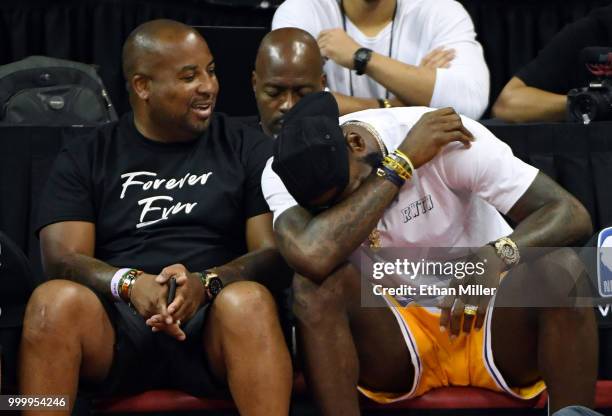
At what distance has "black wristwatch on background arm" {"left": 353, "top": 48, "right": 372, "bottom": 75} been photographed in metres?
3.21

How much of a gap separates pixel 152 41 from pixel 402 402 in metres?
1.07

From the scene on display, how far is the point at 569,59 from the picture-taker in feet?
12.0

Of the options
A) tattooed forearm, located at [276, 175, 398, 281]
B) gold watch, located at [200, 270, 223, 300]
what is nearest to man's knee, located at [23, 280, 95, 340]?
gold watch, located at [200, 270, 223, 300]

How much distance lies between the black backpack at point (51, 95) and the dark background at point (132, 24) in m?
0.55

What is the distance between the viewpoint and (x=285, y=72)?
3.00 metres

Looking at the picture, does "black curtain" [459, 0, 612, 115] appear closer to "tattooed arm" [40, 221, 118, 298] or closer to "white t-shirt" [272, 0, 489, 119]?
"white t-shirt" [272, 0, 489, 119]

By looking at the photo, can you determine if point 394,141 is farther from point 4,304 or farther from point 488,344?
point 4,304

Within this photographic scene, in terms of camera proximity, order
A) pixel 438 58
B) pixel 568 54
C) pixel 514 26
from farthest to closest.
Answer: pixel 514 26 < pixel 568 54 < pixel 438 58

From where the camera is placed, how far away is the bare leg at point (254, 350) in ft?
7.36

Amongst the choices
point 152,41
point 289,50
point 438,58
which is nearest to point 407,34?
point 438,58

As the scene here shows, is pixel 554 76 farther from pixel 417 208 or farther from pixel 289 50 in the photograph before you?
pixel 417 208

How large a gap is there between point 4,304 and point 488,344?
1.07 m

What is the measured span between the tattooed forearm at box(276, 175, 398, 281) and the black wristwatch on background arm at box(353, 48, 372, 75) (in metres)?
0.90

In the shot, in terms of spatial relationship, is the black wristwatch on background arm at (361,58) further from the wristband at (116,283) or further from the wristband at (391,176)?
the wristband at (116,283)
